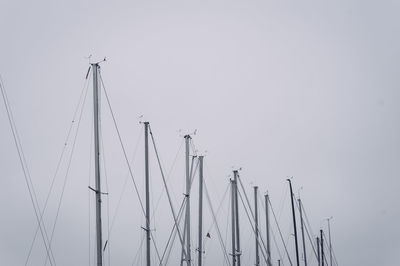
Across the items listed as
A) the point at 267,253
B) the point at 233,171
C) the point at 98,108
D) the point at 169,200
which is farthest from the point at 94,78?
the point at 267,253

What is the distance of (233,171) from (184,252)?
12343mm

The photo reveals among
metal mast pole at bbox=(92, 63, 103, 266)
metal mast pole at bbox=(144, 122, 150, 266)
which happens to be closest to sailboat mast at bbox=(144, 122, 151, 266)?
metal mast pole at bbox=(144, 122, 150, 266)

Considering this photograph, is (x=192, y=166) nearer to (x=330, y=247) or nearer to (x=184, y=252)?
(x=184, y=252)

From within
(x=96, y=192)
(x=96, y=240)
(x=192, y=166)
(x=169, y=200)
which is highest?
(x=192, y=166)

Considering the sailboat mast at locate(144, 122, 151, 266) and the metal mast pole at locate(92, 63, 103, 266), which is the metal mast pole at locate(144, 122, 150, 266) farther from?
the metal mast pole at locate(92, 63, 103, 266)

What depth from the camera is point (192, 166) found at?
52.5 meters

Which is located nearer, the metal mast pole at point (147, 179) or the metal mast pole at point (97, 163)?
the metal mast pole at point (97, 163)

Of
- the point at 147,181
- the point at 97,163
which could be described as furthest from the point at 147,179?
the point at 97,163

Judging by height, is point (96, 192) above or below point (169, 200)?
below

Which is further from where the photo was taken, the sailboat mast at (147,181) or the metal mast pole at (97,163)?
the sailboat mast at (147,181)

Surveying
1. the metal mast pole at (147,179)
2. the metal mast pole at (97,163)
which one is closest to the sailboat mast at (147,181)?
the metal mast pole at (147,179)

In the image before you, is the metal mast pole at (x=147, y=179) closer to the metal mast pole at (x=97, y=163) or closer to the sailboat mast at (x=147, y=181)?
the sailboat mast at (x=147, y=181)

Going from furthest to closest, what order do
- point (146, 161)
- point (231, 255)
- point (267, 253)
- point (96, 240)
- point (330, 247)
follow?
point (330, 247)
point (267, 253)
point (231, 255)
point (146, 161)
point (96, 240)

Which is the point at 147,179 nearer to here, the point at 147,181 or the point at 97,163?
the point at 147,181
